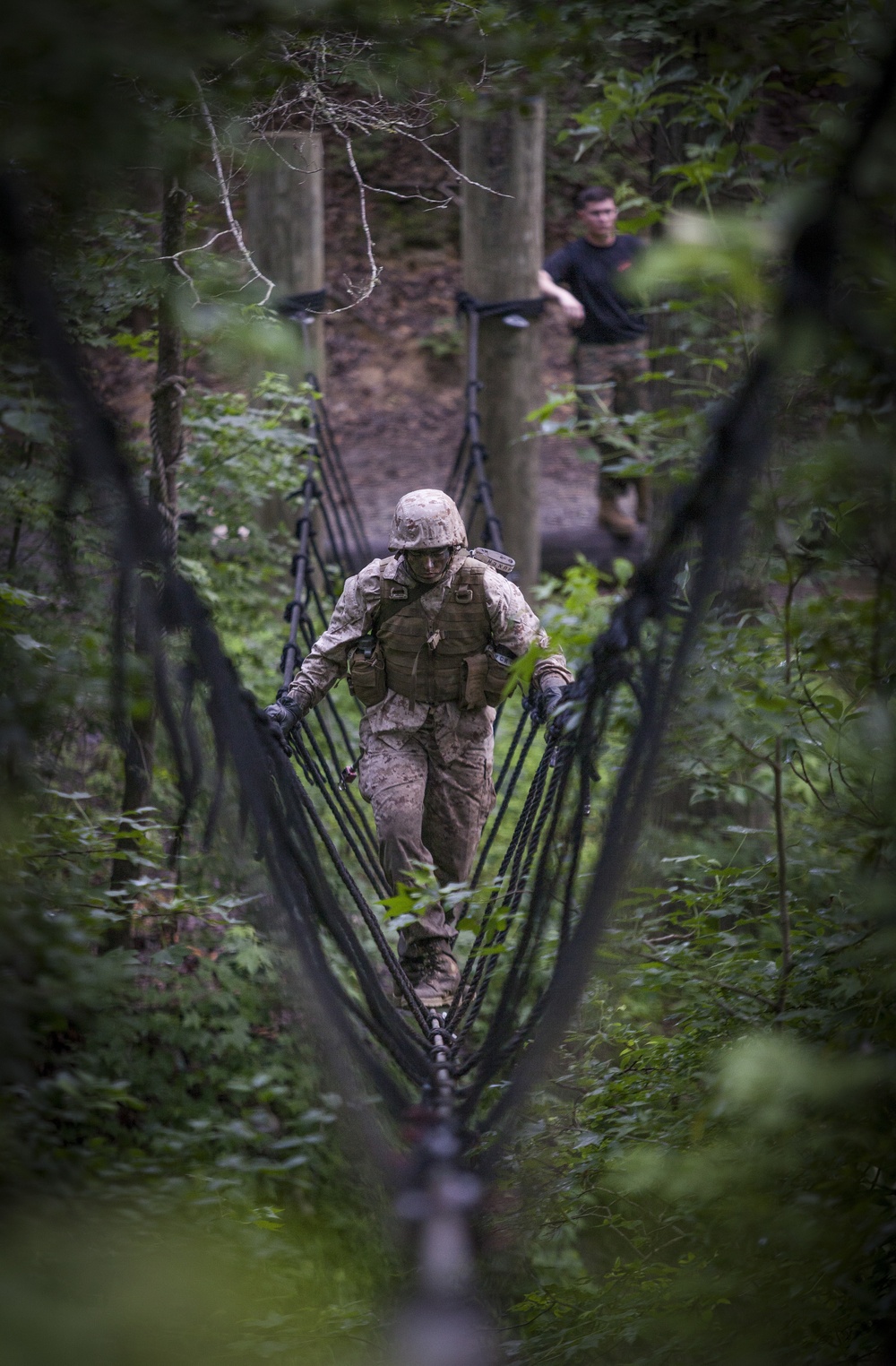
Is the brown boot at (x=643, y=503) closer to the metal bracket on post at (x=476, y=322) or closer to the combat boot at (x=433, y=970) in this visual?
the metal bracket on post at (x=476, y=322)

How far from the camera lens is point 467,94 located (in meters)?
2.78

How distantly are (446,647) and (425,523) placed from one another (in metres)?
0.30

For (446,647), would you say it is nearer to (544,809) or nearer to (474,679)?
(474,679)

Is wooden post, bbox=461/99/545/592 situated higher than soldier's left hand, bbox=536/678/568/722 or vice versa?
wooden post, bbox=461/99/545/592

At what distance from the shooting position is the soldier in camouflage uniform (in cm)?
262

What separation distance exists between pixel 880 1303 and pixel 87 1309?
2.77 ft

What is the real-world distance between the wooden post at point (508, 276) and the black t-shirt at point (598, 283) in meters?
0.61

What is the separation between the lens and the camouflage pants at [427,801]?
106 inches

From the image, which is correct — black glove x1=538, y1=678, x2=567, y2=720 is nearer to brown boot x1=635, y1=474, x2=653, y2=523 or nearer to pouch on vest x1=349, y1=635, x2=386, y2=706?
pouch on vest x1=349, y1=635, x2=386, y2=706

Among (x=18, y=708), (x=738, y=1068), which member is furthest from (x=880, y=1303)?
(x=18, y=708)

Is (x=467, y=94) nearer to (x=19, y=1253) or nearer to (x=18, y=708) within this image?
(x=18, y=708)

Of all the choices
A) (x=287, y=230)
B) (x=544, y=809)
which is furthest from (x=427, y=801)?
(x=287, y=230)

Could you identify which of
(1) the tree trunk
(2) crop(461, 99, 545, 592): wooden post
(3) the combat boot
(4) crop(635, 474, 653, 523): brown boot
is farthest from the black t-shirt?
(3) the combat boot

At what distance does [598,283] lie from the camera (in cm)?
550
